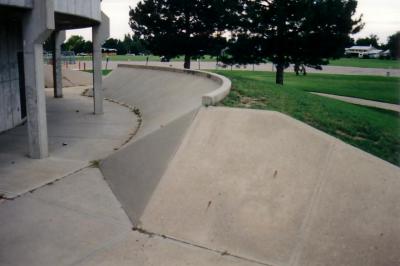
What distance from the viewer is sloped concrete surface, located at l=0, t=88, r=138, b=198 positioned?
28.7 feet

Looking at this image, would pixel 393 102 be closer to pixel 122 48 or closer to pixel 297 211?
pixel 297 211

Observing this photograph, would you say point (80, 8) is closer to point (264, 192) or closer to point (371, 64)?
point (264, 192)

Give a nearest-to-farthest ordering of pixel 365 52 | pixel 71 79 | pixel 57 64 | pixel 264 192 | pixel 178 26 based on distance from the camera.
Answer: pixel 264 192 → pixel 57 64 → pixel 71 79 → pixel 178 26 → pixel 365 52

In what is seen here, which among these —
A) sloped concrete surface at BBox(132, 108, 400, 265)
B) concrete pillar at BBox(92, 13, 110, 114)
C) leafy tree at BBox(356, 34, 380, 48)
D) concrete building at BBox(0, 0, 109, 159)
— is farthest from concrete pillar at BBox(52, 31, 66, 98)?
leafy tree at BBox(356, 34, 380, 48)

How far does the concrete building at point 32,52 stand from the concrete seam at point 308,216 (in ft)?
21.9

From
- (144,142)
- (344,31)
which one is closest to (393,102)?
(344,31)

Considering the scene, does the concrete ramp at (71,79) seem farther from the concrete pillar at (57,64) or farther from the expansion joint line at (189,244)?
the expansion joint line at (189,244)

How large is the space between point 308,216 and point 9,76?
442 inches

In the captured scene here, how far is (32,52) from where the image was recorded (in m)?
9.80

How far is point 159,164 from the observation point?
8.06 m

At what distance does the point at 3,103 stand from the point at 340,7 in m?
19.7

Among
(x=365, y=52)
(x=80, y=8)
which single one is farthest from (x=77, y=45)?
(x=80, y=8)

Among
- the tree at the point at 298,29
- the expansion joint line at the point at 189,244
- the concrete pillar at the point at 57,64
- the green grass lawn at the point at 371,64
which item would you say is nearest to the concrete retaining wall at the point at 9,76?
the concrete pillar at the point at 57,64

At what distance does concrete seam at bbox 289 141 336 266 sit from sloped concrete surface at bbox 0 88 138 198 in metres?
5.14
